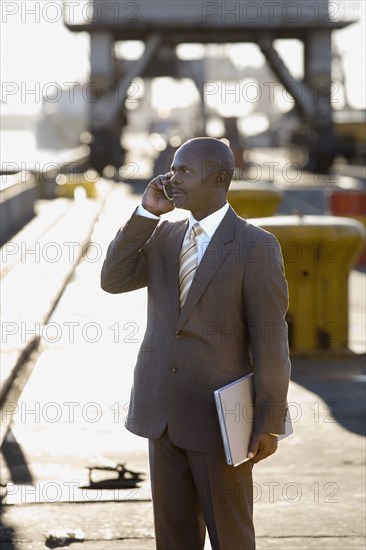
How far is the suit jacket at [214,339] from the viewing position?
4.20 meters

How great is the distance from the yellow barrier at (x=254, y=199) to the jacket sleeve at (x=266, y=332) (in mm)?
14664

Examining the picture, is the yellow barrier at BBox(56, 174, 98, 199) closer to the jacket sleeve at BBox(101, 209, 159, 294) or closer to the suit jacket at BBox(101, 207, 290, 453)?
the jacket sleeve at BBox(101, 209, 159, 294)

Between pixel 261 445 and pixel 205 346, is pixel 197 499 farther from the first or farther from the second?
pixel 205 346

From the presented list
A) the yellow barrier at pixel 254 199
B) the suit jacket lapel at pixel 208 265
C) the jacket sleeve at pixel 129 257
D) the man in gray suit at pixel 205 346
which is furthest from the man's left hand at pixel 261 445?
the yellow barrier at pixel 254 199

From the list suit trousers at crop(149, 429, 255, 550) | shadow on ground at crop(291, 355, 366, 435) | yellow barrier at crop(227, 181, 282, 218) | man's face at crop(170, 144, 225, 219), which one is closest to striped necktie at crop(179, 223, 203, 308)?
man's face at crop(170, 144, 225, 219)

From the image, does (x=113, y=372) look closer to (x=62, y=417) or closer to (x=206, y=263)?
(x=62, y=417)

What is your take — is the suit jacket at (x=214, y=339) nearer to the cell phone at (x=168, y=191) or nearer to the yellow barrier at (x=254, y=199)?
the cell phone at (x=168, y=191)

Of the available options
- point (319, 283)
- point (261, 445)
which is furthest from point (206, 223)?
point (319, 283)

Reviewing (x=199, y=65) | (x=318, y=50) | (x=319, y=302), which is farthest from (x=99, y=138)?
(x=199, y=65)

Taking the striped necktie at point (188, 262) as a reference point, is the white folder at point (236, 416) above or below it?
below

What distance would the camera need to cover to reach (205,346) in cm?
424

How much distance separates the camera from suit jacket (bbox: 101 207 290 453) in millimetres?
4195

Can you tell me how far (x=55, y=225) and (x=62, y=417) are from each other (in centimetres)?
1463

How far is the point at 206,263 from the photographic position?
13.8ft
